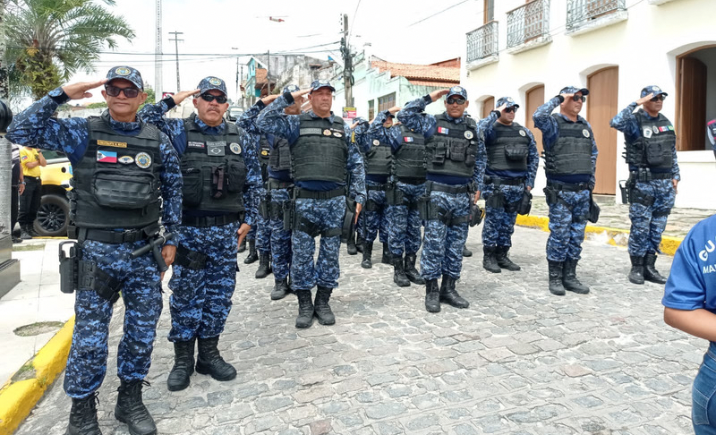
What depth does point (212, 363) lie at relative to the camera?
347cm

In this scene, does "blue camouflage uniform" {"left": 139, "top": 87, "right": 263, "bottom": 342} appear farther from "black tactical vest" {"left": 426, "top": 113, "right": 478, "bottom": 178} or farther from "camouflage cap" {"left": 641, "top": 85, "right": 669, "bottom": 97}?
"camouflage cap" {"left": 641, "top": 85, "right": 669, "bottom": 97}

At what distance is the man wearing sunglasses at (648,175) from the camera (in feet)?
18.4

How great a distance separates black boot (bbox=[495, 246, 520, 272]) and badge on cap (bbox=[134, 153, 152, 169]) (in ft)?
16.2

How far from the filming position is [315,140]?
442 cm

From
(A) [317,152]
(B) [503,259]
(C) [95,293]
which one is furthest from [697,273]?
(B) [503,259]

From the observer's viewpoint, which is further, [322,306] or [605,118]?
[605,118]

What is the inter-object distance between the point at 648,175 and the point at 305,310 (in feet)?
13.8

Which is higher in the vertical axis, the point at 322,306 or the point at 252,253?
the point at 252,253

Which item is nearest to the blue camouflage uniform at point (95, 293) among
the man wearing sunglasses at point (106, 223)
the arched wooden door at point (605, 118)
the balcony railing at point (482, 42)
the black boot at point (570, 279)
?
the man wearing sunglasses at point (106, 223)

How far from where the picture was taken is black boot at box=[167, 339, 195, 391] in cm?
328

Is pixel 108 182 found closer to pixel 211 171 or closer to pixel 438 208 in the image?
pixel 211 171

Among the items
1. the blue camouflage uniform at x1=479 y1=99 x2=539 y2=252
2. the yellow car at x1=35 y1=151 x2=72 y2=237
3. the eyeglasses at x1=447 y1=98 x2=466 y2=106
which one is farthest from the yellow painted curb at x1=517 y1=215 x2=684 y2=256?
the yellow car at x1=35 y1=151 x2=72 y2=237

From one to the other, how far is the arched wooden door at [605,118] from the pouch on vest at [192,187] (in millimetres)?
11339

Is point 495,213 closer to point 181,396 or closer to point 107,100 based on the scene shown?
point 181,396
